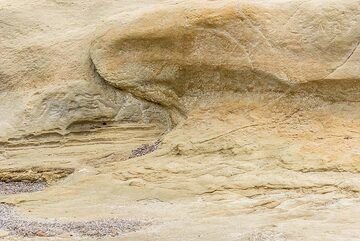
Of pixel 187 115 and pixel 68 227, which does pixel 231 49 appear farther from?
pixel 68 227

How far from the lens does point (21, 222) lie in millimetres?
10938

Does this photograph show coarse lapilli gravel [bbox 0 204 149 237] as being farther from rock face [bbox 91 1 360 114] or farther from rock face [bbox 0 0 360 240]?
rock face [bbox 91 1 360 114]

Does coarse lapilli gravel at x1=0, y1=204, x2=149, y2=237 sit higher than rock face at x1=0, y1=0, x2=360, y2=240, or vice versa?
rock face at x1=0, y1=0, x2=360, y2=240

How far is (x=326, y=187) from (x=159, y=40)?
16.2 ft

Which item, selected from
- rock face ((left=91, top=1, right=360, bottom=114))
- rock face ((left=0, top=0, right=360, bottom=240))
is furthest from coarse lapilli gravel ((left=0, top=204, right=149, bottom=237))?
rock face ((left=91, top=1, right=360, bottom=114))

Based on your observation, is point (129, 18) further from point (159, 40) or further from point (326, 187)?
point (326, 187)

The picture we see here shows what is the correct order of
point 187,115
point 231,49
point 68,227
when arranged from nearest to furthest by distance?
point 68,227, point 231,49, point 187,115

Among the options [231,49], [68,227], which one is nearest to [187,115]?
[231,49]

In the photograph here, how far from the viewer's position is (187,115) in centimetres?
1405

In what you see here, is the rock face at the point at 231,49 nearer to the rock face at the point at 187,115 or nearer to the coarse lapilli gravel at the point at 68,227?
the rock face at the point at 187,115

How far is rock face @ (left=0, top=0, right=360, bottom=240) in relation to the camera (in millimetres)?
11172

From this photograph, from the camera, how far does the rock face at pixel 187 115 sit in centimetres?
1117

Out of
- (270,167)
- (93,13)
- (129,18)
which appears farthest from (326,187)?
(93,13)

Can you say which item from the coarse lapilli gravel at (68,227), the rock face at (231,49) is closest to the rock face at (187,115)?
the rock face at (231,49)
